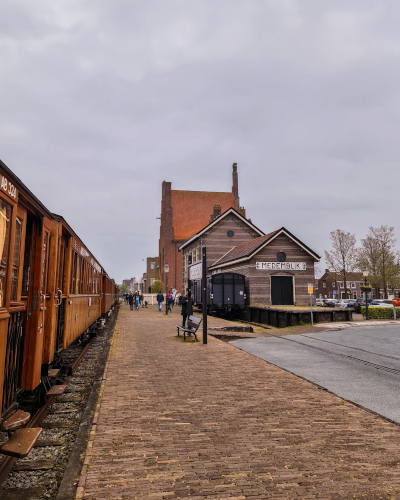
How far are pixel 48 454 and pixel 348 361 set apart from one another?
758 centimetres

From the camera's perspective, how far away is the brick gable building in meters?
50.4

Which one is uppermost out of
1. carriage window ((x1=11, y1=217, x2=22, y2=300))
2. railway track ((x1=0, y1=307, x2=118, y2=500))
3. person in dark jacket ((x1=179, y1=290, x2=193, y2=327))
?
carriage window ((x1=11, y1=217, x2=22, y2=300))

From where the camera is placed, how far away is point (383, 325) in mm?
18766

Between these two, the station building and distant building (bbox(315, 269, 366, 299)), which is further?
distant building (bbox(315, 269, 366, 299))

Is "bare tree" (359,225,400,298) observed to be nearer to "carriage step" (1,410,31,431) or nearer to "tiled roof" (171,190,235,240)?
"tiled roof" (171,190,235,240)

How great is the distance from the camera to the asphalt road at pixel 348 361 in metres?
6.39

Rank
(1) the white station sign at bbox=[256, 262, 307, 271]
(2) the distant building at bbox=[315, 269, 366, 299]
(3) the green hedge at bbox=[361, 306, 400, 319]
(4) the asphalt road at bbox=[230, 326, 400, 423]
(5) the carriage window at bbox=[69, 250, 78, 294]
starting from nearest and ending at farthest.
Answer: (4) the asphalt road at bbox=[230, 326, 400, 423] < (5) the carriage window at bbox=[69, 250, 78, 294] < (3) the green hedge at bbox=[361, 306, 400, 319] < (1) the white station sign at bbox=[256, 262, 307, 271] < (2) the distant building at bbox=[315, 269, 366, 299]

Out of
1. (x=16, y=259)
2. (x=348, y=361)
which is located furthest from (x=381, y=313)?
(x=16, y=259)

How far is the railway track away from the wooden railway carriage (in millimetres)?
519

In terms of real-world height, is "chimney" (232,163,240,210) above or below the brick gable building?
above

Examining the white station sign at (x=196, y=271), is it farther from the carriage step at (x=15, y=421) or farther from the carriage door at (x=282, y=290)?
the carriage step at (x=15, y=421)

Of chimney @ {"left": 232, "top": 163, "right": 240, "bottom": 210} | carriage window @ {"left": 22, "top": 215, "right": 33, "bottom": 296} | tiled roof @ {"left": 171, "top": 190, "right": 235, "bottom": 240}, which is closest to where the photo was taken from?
carriage window @ {"left": 22, "top": 215, "right": 33, "bottom": 296}

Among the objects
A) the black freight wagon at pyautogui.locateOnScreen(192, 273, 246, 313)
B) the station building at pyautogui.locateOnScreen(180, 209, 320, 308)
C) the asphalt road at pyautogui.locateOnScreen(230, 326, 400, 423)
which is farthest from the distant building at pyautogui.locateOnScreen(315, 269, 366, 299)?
the asphalt road at pyautogui.locateOnScreen(230, 326, 400, 423)

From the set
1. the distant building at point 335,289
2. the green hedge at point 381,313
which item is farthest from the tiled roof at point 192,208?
the distant building at point 335,289
